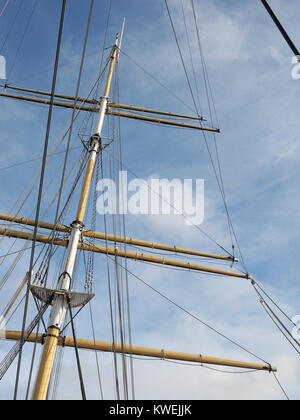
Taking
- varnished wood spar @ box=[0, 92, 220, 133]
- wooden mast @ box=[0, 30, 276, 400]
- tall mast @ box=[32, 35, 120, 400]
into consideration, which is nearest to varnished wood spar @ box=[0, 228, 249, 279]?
wooden mast @ box=[0, 30, 276, 400]

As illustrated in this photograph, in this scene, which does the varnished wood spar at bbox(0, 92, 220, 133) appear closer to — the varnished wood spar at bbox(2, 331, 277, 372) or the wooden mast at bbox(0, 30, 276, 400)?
the wooden mast at bbox(0, 30, 276, 400)

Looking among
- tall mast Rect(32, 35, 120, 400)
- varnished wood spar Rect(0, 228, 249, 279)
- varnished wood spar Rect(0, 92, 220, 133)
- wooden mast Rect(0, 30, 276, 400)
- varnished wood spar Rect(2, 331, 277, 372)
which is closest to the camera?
tall mast Rect(32, 35, 120, 400)

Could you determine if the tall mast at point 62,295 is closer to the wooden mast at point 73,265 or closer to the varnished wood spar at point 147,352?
the wooden mast at point 73,265

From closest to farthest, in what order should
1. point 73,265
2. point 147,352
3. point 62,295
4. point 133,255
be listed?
point 62,295
point 73,265
point 147,352
point 133,255

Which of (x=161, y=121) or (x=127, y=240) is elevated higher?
(x=161, y=121)

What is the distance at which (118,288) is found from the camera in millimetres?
8875

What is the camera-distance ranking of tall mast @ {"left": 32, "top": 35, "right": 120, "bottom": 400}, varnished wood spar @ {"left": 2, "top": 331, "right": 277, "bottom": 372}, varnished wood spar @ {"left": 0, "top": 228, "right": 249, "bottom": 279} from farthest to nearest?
varnished wood spar @ {"left": 0, "top": 228, "right": 249, "bottom": 279}, varnished wood spar @ {"left": 2, "top": 331, "right": 277, "bottom": 372}, tall mast @ {"left": 32, "top": 35, "right": 120, "bottom": 400}

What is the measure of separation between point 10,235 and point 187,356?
26.8 ft

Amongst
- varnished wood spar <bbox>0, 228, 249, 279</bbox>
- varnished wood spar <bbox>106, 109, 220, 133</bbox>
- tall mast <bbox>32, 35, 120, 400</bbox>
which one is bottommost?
tall mast <bbox>32, 35, 120, 400</bbox>

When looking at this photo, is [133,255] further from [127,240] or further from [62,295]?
[62,295]

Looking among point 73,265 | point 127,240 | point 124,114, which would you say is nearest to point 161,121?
point 124,114
